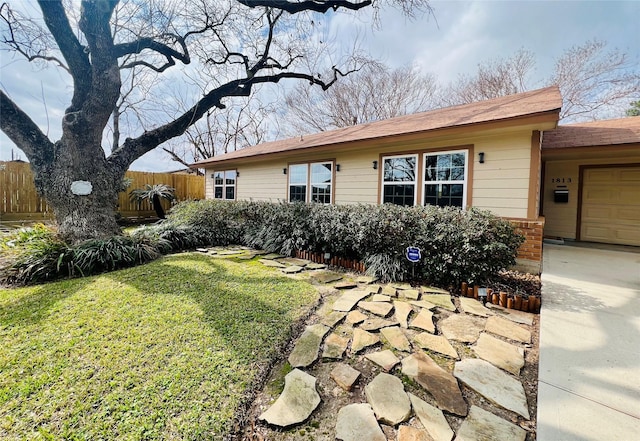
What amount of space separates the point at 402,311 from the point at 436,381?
123 centimetres

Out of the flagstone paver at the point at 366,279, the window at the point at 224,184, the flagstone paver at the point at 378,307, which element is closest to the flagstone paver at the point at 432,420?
the flagstone paver at the point at 378,307

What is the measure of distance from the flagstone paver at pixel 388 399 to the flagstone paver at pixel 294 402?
400mm

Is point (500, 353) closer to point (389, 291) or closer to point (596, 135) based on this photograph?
point (389, 291)

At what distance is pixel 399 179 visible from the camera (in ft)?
21.8

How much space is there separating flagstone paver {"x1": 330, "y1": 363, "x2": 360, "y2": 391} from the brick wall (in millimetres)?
4308

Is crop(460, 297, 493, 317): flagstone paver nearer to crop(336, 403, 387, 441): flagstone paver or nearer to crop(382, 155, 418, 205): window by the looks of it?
Result: crop(336, 403, 387, 441): flagstone paver

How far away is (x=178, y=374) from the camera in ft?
6.83

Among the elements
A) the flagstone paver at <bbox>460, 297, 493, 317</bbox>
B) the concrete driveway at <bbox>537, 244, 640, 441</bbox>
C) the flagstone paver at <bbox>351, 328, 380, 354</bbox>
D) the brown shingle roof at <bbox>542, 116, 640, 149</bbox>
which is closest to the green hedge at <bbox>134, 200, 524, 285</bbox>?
the flagstone paver at <bbox>460, 297, 493, 317</bbox>

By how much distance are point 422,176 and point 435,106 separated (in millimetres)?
13897

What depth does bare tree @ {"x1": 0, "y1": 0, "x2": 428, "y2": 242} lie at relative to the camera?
Answer: 5.34 metres

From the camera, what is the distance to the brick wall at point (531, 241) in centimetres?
479

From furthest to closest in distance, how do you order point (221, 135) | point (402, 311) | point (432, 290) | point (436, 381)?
point (221, 135) < point (432, 290) < point (402, 311) < point (436, 381)

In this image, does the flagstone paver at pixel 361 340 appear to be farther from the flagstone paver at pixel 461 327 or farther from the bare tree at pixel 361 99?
the bare tree at pixel 361 99

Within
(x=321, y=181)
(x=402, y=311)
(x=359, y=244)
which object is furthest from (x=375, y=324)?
(x=321, y=181)
